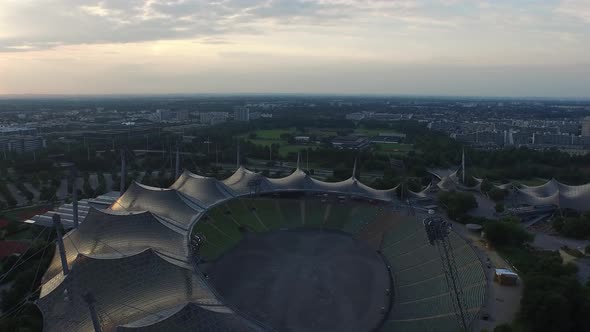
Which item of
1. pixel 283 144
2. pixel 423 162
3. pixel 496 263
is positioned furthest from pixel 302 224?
pixel 283 144

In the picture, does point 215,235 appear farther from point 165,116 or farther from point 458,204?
point 165,116

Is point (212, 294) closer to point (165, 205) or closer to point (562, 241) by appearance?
point (165, 205)

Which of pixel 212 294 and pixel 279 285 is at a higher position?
pixel 212 294

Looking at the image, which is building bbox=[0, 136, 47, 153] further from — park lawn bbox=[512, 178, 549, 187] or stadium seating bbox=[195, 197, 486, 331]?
park lawn bbox=[512, 178, 549, 187]

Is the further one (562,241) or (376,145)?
(376,145)

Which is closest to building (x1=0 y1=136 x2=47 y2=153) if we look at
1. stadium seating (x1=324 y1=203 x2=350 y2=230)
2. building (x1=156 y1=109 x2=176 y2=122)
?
building (x1=156 y1=109 x2=176 y2=122)

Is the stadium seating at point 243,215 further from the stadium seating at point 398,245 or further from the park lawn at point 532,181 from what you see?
the park lawn at point 532,181

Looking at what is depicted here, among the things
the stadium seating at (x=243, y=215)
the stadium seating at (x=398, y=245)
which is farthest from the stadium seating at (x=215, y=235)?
the stadium seating at (x=243, y=215)
